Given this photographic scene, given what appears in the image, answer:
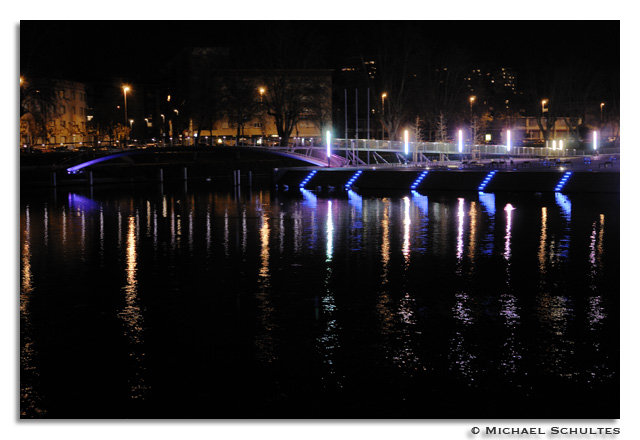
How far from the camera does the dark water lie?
29.6 feet

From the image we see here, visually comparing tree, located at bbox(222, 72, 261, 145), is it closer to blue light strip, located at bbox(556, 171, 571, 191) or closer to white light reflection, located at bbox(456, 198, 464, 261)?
blue light strip, located at bbox(556, 171, 571, 191)

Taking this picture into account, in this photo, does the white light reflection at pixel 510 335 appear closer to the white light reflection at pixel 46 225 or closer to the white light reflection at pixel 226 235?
the white light reflection at pixel 226 235

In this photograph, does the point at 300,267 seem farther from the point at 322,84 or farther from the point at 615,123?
the point at 615,123

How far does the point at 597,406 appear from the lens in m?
8.70

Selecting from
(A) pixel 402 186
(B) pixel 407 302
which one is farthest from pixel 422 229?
(A) pixel 402 186

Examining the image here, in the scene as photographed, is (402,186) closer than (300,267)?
No

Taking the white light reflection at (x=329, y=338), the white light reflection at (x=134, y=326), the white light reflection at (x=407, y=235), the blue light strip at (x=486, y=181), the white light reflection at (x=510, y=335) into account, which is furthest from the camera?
the blue light strip at (x=486, y=181)

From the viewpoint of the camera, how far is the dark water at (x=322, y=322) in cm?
903

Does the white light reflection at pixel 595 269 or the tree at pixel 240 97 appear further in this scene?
the tree at pixel 240 97

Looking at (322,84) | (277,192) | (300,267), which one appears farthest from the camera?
(322,84)

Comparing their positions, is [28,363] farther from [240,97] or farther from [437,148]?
[240,97]

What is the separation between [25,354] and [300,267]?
7639 millimetres

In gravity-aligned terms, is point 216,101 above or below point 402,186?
above

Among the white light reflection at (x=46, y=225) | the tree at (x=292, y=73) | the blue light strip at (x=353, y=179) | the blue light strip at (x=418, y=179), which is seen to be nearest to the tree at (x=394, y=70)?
the tree at (x=292, y=73)
